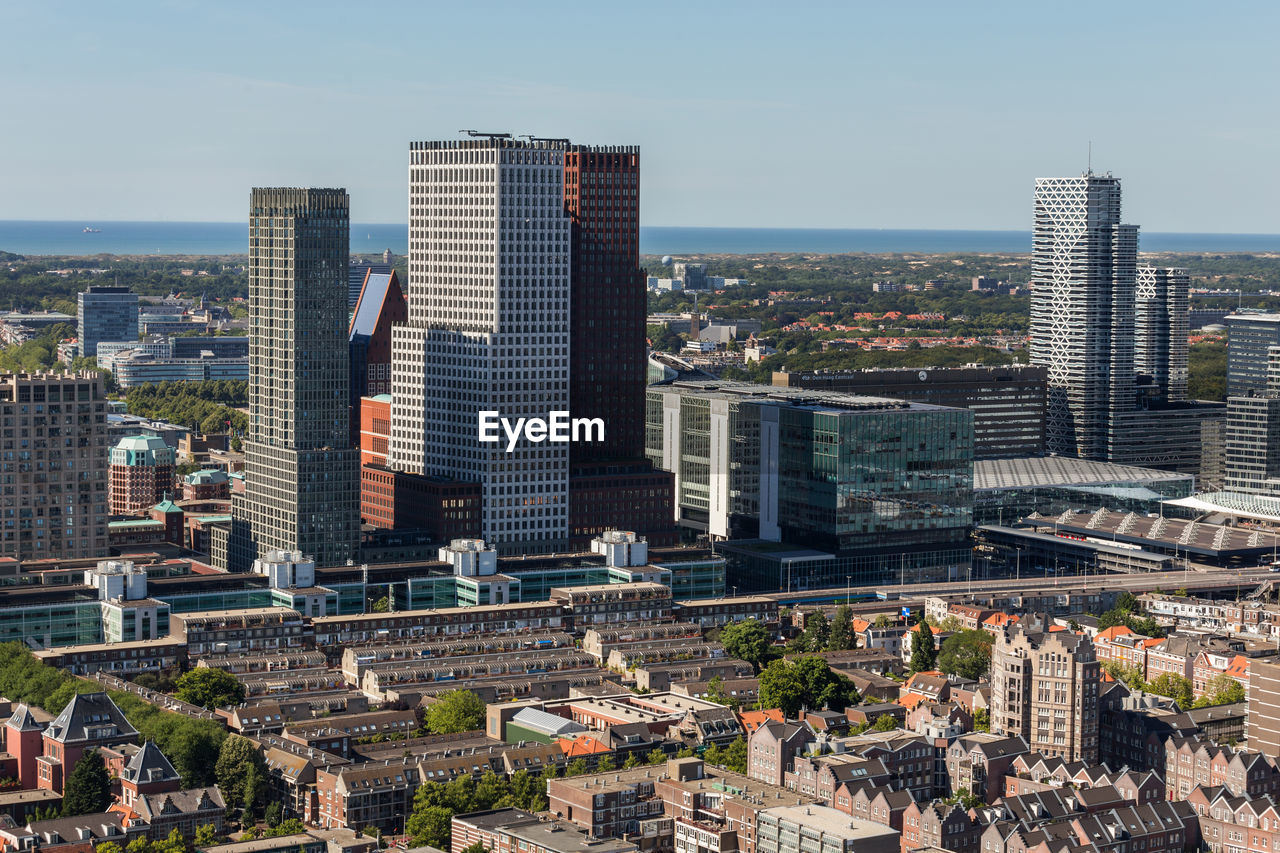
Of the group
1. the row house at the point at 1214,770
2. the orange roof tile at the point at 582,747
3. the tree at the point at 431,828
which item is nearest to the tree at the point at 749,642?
the orange roof tile at the point at 582,747

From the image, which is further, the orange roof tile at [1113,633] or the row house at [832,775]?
the orange roof tile at [1113,633]

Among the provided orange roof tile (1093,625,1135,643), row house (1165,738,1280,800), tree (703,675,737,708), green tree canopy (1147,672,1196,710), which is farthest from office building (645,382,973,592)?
row house (1165,738,1280,800)

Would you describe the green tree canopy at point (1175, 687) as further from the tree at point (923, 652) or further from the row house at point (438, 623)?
the row house at point (438, 623)

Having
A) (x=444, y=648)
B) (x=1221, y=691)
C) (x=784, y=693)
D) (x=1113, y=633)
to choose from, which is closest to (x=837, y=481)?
(x=1113, y=633)

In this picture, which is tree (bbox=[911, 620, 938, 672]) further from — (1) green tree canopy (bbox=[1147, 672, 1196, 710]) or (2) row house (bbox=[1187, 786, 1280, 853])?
(2) row house (bbox=[1187, 786, 1280, 853])

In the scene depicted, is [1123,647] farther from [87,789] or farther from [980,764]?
[87,789]
